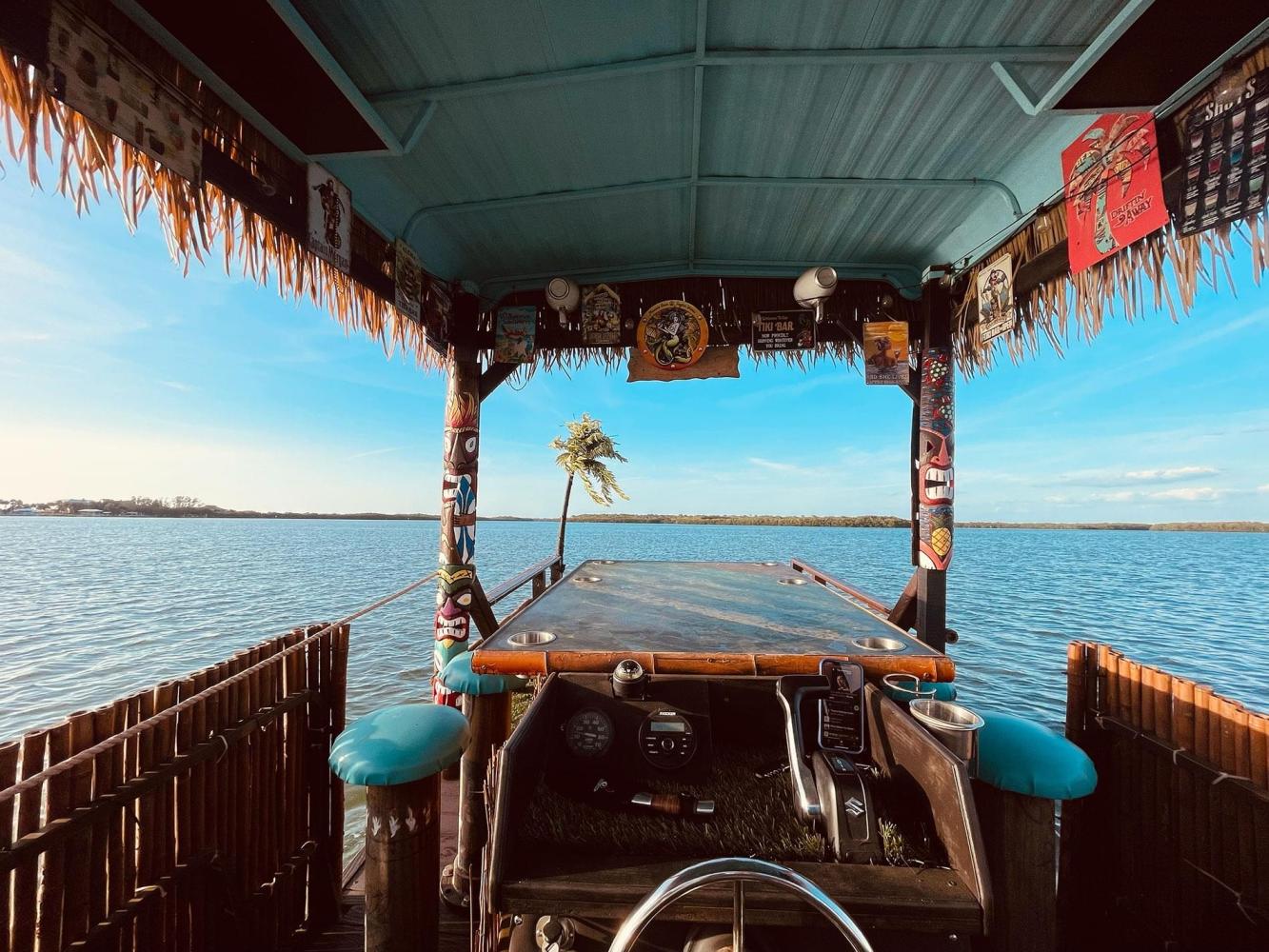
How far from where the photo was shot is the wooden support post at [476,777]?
274 cm

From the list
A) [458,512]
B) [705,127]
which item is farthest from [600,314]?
[458,512]

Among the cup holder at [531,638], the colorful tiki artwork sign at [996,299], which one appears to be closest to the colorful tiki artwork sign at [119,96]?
the cup holder at [531,638]

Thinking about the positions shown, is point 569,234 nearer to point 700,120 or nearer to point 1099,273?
point 700,120

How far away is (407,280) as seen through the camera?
13.7 feet

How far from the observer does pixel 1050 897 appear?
1.71m

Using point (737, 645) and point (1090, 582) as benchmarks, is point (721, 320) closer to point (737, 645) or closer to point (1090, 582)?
point (737, 645)

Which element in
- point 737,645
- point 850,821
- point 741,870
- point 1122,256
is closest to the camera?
point 741,870

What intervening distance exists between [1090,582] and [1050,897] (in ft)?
126

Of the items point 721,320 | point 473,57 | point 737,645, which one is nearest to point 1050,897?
point 737,645

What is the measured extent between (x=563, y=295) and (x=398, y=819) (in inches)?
169

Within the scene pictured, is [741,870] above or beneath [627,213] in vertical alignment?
beneath

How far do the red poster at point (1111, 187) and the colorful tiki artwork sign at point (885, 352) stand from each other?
1.85 meters

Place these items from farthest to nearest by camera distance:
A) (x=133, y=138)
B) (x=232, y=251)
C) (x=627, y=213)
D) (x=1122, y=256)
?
(x=627, y=213) < (x=1122, y=256) < (x=232, y=251) < (x=133, y=138)

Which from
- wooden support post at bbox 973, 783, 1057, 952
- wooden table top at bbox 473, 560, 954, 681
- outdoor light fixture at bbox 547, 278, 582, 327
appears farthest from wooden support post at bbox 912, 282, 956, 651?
outdoor light fixture at bbox 547, 278, 582, 327
